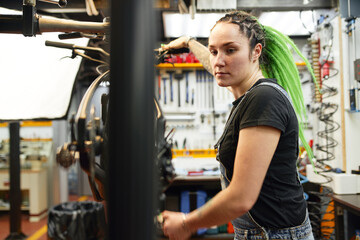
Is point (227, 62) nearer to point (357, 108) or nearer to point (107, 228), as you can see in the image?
point (107, 228)

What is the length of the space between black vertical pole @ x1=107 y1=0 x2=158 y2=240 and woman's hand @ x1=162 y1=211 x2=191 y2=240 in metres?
0.64

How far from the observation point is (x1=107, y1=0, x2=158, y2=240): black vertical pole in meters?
0.26

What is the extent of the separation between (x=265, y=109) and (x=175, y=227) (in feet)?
1.46

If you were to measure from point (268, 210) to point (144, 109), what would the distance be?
37.9 inches

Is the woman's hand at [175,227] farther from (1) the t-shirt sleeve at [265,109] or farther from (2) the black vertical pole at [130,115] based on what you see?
→ (2) the black vertical pole at [130,115]

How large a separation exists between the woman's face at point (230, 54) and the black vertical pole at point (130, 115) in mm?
900

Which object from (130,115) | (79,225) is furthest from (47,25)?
(130,115)

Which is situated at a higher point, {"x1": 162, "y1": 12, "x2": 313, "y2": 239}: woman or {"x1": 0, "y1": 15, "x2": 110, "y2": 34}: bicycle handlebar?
{"x1": 0, "y1": 15, "x2": 110, "y2": 34}: bicycle handlebar

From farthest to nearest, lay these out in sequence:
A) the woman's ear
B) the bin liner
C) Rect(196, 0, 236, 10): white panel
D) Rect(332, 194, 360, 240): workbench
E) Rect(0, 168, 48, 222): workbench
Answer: Rect(0, 168, 48, 222): workbench → Rect(196, 0, 236, 10): white panel → Rect(332, 194, 360, 240): workbench → the woman's ear → the bin liner

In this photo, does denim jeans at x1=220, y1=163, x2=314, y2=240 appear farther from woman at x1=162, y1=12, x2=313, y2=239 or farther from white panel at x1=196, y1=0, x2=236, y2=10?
white panel at x1=196, y1=0, x2=236, y2=10

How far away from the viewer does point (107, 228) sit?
27 cm

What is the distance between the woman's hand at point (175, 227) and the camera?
0.89m

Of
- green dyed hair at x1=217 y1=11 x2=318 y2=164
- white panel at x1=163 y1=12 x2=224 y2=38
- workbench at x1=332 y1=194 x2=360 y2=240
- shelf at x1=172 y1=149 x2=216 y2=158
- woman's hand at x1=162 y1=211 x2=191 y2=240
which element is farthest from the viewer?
shelf at x1=172 y1=149 x2=216 y2=158

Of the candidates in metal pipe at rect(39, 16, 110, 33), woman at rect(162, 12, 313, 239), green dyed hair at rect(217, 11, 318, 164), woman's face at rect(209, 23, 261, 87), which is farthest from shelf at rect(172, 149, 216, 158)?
metal pipe at rect(39, 16, 110, 33)
